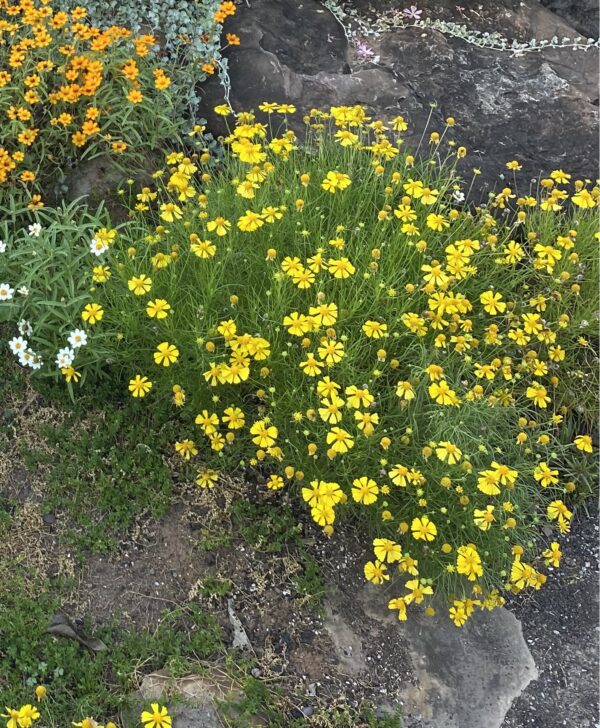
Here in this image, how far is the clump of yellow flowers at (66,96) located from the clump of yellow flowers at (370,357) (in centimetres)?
63

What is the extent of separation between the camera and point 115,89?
3834mm

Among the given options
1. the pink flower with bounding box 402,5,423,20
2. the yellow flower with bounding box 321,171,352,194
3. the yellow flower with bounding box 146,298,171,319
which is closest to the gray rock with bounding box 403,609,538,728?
the yellow flower with bounding box 146,298,171,319

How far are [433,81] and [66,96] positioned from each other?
2.16 m

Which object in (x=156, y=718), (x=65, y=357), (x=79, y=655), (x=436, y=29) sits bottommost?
(x=79, y=655)

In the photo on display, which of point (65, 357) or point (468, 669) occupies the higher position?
point (65, 357)

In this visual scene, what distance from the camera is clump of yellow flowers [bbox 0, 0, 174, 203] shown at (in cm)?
350

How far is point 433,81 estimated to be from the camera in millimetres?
4406

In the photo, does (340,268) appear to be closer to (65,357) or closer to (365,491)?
(365,491)

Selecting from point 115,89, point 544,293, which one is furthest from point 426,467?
point 115,89

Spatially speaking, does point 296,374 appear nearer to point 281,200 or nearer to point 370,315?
point 370,315

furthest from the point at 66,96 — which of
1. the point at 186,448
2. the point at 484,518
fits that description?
the point at 484,518

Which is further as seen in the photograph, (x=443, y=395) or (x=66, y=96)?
(x=66, y=96)

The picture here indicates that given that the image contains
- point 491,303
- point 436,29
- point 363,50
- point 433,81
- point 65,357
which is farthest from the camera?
point 436,29

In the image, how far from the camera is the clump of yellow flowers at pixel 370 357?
2.60 m
